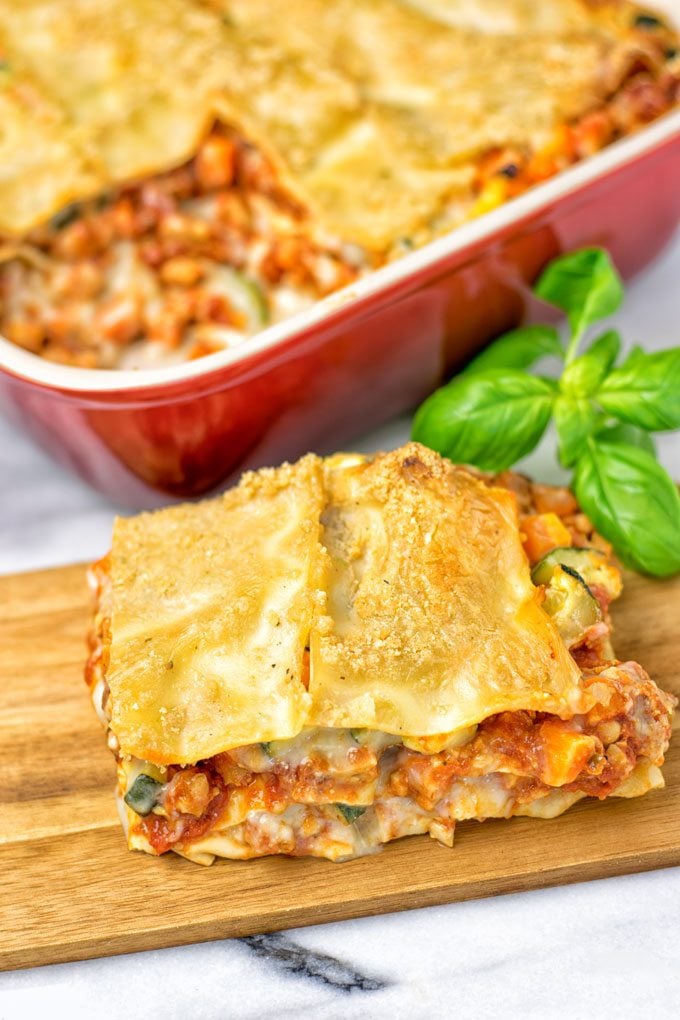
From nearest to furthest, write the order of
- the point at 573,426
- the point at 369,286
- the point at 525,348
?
the point at 573,426 < the point at 369,286 < the point at 525,348

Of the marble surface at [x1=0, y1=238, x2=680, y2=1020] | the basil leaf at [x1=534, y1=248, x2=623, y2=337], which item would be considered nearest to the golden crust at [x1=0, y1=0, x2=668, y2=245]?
the basil leaf at [x1=534, y1=248, x2=623, y2=337]

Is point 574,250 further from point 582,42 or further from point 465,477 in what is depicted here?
point 465,477

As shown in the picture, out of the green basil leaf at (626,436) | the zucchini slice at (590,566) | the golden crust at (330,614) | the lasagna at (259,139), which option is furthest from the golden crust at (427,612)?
the lasagna at (259,139)

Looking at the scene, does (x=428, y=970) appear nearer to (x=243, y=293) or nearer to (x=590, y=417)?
(x=590, y=417)

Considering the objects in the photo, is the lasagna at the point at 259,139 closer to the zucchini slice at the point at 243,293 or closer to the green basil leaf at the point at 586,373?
the zucchini slice at the point at 243,293

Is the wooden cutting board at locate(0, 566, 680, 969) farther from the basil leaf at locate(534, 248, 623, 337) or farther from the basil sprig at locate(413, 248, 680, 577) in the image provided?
the basil leaf at locate(534, 248, 623, 337)

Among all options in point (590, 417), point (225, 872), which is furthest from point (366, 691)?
point (590, 417)
